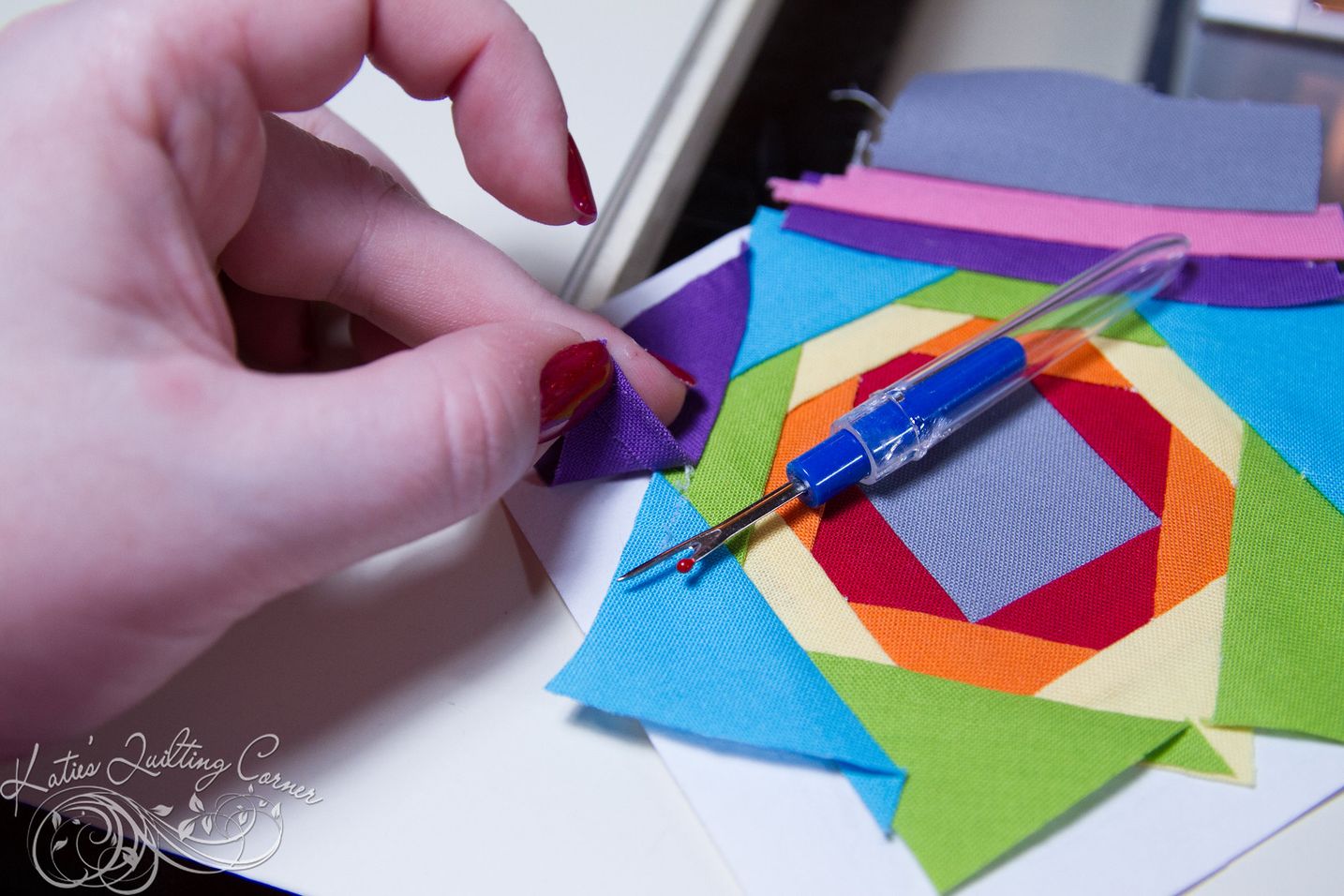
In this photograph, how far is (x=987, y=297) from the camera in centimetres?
66

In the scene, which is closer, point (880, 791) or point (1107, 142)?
point (880, 791)

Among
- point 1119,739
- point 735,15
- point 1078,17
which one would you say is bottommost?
point 1119,739

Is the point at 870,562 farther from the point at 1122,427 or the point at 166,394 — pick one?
the point at 166,394

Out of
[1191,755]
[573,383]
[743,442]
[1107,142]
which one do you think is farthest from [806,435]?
[1107,142]

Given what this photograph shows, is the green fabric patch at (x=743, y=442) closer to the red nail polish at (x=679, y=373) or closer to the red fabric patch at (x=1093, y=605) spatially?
the red nail polish at (x=679, y=373)

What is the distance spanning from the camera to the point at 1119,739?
47 cm

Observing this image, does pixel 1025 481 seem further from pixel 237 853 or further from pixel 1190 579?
pixel 237 853

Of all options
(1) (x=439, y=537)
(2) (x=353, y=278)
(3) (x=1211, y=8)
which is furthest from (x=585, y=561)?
(3) (x=1211, y=8)

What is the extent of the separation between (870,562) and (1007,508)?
0.09 meters

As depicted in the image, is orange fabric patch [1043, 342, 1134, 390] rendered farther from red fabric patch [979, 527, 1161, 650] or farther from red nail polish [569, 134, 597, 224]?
red nail polish [569, 134, 597, 224]

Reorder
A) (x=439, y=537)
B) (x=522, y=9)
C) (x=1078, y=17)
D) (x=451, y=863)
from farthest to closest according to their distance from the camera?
A: (x=1078, y=17)
(x=522, y=9)
(x=439, y=537)
(x=451, y=863)

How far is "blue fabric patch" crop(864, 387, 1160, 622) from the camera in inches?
20.7

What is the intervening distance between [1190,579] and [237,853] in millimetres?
507

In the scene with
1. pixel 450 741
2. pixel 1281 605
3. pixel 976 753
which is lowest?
pixel 450 741
